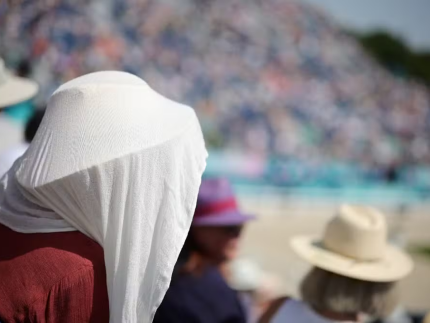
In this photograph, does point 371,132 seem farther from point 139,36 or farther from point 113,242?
point 113,242

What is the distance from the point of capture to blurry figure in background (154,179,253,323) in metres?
1.84

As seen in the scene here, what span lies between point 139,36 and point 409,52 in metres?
13.6

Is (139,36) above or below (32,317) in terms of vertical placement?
below

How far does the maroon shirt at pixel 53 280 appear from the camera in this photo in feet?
3.56

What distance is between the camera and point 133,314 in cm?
110

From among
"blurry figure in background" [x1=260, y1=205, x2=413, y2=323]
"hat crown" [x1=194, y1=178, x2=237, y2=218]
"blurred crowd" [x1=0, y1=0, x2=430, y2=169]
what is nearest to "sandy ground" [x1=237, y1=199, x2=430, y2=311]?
"blurred crowd" [x1=0, y1=0, x2=430, y2=169]

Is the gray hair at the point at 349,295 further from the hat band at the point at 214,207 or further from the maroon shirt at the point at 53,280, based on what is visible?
the maroon shirt at the point at 53,280

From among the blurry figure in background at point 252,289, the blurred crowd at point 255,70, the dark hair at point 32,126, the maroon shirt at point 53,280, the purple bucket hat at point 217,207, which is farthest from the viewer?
the blurred crowd at point 255,70

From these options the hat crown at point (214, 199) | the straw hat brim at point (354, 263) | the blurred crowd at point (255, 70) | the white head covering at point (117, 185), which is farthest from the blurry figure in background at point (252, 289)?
the blurred crowd at point (255, 70)

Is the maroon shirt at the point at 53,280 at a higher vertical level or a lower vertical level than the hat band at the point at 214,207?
higher

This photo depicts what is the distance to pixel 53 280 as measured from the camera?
1.09 metres

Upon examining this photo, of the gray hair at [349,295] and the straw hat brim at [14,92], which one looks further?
the straw hat brim at [14,92]

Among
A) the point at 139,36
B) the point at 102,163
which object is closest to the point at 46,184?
the point at 102,163

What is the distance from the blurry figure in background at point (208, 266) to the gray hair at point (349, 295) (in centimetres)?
26
